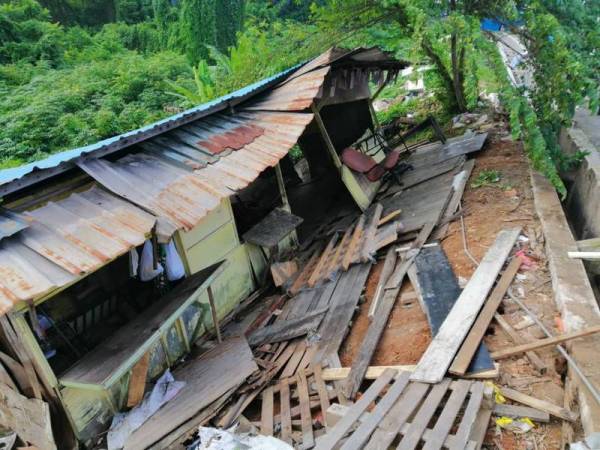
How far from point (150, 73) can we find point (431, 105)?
12056 mm

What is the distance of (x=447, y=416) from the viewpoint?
3.37m

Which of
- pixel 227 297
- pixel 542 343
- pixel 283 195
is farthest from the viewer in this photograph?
pixel 283 195

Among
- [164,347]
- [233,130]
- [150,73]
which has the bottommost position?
[164,347]

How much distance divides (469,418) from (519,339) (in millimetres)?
1321

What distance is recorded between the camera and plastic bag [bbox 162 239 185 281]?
18.0 ft

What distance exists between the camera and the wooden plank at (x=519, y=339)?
12.6ft

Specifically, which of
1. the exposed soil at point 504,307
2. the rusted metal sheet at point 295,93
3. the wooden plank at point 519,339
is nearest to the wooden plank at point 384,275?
the exposed soil at point 504,307

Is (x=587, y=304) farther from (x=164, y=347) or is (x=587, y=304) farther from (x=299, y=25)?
(x=299, y=25)

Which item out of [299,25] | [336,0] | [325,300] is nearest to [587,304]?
[325,300]

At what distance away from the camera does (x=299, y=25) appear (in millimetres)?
11602

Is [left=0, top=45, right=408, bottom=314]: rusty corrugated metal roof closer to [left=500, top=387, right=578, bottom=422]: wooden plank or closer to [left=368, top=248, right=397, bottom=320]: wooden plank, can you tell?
[left=368, top=248, right=397, bottom=320]: wooden plank

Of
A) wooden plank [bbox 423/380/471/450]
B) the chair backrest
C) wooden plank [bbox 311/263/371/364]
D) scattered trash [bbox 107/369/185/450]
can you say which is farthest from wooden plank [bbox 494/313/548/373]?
the chair backrest

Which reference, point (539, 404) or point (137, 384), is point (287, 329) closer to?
point (137, 384)

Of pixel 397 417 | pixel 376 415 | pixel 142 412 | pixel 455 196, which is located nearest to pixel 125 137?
pixel 142 412
